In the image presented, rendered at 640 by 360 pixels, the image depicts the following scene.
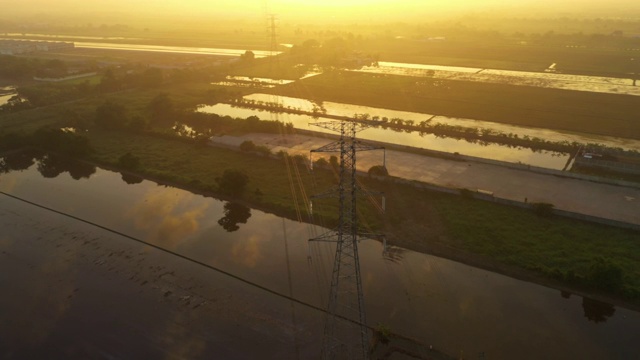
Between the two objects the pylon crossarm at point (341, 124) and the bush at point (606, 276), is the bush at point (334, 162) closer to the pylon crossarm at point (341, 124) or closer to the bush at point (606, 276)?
the pylon crossarm at point (341, 124)

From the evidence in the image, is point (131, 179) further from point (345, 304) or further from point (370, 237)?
point (345, 304)

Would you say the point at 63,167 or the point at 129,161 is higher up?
the point at 129,161

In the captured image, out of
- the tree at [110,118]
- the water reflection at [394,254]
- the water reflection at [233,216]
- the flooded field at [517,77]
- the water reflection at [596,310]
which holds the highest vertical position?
the flooded field at [517,77]

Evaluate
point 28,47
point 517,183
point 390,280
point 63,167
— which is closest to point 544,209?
point 517,183

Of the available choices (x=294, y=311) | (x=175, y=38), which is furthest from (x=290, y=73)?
(x=175, y=38)

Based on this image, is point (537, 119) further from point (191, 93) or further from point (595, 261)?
point (191, 93)

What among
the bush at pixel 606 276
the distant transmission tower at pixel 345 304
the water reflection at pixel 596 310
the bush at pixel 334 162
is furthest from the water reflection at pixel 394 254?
the bush at pixel 334 162
